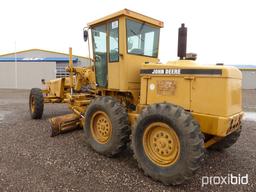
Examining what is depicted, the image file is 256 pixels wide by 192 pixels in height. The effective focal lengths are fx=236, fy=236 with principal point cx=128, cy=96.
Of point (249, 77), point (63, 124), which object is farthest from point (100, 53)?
point (249, 77)

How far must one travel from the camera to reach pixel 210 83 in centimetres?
373

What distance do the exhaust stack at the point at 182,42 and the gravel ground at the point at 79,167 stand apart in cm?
213

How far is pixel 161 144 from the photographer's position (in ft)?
12.5

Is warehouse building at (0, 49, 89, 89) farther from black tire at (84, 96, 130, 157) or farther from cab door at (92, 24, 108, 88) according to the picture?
black tire at (84, 96, 130, 157)

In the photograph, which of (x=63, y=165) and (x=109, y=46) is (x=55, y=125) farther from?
(x=109, y=46)

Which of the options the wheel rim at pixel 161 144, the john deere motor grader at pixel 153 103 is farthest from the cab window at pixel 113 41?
the wheel rim at pixel 161 144

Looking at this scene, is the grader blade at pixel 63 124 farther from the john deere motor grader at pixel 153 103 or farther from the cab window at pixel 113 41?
the cab window at pixel 113 41

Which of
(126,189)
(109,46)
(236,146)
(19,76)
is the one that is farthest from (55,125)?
(19,76)

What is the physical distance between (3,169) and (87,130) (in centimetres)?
174

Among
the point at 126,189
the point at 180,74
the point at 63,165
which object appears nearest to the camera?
the point at 126,189

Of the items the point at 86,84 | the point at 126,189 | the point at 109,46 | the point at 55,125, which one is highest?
the point at 109,46

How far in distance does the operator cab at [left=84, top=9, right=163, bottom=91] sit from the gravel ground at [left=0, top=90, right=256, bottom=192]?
1.57 m

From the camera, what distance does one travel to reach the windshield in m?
4.94

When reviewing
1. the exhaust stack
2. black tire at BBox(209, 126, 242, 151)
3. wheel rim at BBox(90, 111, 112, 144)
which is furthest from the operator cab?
black tire at BBox(209, 126, 242, 151)
